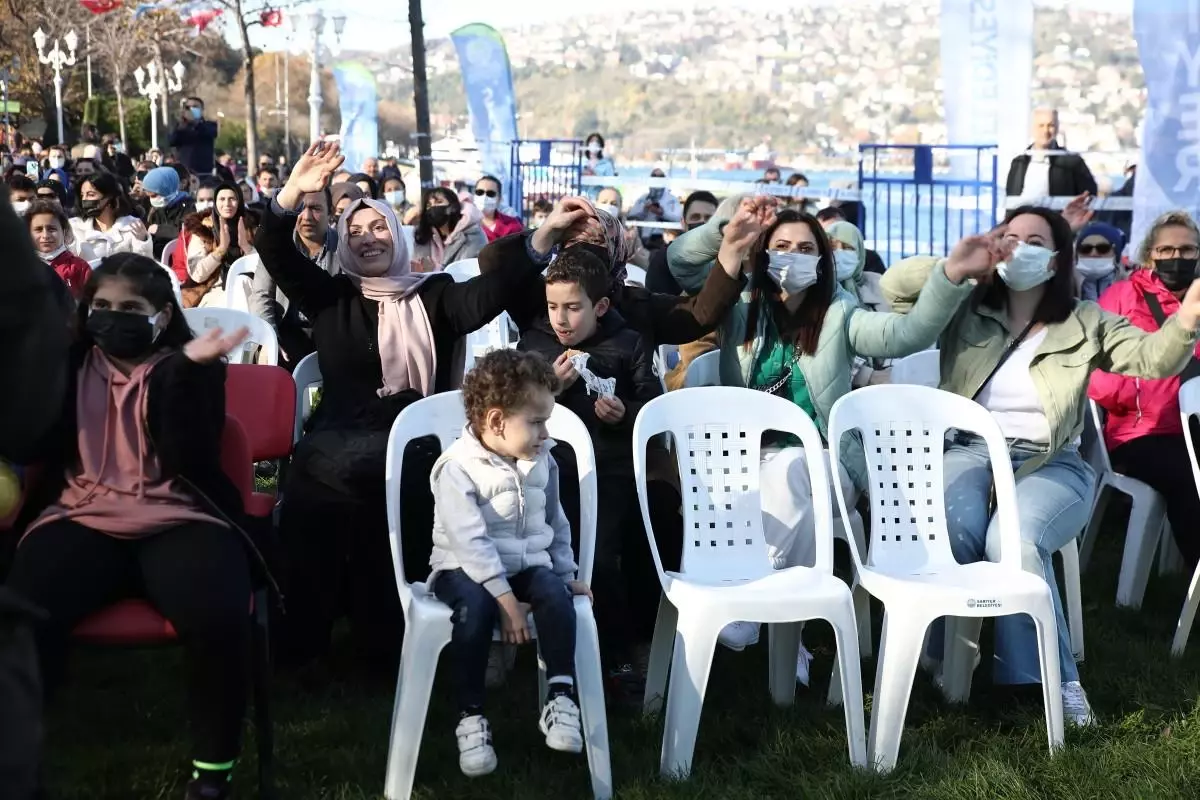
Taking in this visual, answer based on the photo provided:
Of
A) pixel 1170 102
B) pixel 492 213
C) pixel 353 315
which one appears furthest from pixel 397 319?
pixel 492 213

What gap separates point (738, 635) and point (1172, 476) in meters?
1.96

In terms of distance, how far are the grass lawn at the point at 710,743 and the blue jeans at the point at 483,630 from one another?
30cm

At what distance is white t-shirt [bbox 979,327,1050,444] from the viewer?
446 centimetres

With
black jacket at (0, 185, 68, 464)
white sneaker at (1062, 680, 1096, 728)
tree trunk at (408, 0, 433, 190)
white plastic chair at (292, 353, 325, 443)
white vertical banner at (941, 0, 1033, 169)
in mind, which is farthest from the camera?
tree trunk at (408, 0, 433, 190)

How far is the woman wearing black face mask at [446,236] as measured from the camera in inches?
374

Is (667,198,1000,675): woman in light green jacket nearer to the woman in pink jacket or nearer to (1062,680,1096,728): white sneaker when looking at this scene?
(1062,680,1096,728): white sneaker

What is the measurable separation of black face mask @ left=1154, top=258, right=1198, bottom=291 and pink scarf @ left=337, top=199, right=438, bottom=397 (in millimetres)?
2964

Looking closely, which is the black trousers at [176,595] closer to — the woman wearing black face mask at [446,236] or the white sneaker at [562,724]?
the white sneaker at [562,724]

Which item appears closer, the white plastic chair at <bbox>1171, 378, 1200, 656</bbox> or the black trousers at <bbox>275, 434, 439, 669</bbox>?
the black trousers at <bbox>275, 434, 439, 669</bbox>

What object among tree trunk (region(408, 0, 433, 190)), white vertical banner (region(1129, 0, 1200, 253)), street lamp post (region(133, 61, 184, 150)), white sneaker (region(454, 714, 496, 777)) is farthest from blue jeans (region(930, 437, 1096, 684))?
street lamp post (region(133, 61, 184, 150))

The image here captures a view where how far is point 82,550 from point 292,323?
6.29 ft

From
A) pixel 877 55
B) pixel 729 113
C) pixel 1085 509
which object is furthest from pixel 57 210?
pixel 877 55

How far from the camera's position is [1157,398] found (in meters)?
5.26

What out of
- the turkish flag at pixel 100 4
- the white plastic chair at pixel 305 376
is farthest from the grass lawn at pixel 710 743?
the turkish flag at pixel 100 4
